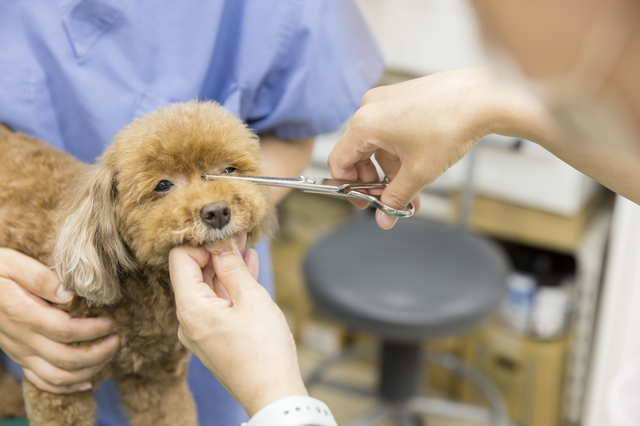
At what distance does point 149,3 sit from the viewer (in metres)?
0.75

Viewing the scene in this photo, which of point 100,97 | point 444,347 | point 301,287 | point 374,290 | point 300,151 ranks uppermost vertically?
point 100,97

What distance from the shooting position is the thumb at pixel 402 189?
63cm

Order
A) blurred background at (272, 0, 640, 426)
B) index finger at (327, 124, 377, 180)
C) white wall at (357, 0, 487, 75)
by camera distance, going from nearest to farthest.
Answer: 1. index finger at (327, 124, 377, 180)
2. blurred background at (272, 0, 640, 426)
3. white wall at (357, 0, 487, 75)

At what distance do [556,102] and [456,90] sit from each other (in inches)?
13.5

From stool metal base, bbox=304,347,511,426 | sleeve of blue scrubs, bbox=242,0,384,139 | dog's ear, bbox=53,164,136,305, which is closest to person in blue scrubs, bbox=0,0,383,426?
sleeve of blue scrubs, bbox=242,0,384,139

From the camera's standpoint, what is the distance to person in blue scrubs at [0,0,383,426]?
0.73m

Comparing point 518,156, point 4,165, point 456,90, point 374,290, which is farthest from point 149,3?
point 518,156

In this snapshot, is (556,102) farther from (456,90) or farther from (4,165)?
(4,165)

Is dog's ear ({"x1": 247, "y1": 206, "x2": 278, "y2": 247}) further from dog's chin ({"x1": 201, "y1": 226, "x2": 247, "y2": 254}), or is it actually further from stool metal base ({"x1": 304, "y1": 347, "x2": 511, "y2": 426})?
stool metal base ({"x1": 304, "y1": 347, "x2": 511, "y2": 426})

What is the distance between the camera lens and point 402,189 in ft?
2.12

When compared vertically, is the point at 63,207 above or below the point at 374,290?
above

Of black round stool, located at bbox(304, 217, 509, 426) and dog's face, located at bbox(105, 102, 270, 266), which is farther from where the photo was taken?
black round stool, located at bbox(304, 217, 509, 426)

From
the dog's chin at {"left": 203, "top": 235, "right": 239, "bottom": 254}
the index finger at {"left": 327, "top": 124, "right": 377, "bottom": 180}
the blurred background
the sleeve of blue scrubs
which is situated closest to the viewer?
the dog's chin at {"left": 203, "top": 235, "right": 239, "bottom": 254}

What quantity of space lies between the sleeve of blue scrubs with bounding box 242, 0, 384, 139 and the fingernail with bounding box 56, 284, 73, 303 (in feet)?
1.21
